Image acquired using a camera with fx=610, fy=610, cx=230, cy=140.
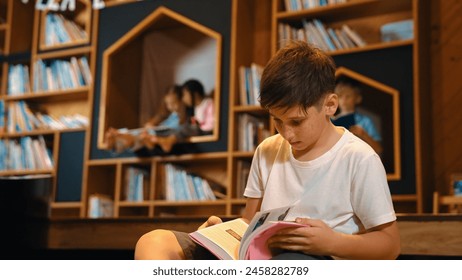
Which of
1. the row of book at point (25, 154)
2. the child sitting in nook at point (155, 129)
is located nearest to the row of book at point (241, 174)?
the child sitting in nook at point (155, 129)

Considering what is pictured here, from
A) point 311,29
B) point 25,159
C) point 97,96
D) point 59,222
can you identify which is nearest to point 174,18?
point 97,96

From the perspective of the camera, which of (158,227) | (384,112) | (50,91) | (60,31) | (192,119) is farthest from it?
(60,31)

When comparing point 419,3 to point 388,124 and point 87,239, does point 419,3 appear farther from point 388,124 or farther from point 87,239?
point 87,239

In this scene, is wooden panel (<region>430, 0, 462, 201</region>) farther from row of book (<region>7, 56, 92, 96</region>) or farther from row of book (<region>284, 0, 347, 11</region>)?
row of book (<region>7, 56, 92, 96</region>)

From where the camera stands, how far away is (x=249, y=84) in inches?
168

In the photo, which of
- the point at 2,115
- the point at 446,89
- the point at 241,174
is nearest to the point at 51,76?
the point at 2,115

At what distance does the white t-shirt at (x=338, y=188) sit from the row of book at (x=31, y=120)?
12.5 ft

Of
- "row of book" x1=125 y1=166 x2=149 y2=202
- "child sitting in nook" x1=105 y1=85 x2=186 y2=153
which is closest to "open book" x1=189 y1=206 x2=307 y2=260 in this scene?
"child sitting in nook" x1=105 y1=85 x2=186 y2=153

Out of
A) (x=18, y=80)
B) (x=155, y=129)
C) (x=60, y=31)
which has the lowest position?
(x=155, y=129)

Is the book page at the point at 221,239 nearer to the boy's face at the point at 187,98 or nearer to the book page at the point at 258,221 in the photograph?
the book page at the point at 258,221

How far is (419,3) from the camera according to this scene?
3.82 metres

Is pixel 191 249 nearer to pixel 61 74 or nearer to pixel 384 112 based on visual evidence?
pixel 384 112

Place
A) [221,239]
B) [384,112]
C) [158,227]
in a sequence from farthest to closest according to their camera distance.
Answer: [384,112] < [158,227] < [221,239]

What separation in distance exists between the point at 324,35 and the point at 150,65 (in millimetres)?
1685
